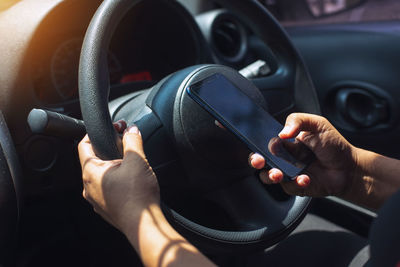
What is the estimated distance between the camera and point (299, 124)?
3.35ft

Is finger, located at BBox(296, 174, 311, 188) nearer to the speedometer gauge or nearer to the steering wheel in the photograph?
the steering wheel

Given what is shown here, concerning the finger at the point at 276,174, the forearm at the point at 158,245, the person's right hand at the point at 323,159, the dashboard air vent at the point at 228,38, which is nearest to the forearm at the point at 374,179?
the person's right hand at the point at 323,159

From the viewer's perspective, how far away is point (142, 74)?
5.48 feet

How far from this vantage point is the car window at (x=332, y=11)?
6.34 feet

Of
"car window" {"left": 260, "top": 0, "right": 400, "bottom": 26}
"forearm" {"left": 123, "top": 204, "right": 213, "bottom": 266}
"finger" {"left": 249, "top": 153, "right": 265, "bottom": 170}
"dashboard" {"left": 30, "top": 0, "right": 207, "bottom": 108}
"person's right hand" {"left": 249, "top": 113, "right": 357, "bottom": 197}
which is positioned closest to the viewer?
"forearm" {"left": 123, "top": 204, "right": 213, "bottom": 266}

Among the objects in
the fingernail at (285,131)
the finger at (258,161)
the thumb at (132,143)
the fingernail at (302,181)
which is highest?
the thumb at (132,143)

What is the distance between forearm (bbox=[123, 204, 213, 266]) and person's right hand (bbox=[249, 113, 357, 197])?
0.36 metres

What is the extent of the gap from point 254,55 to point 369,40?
1.64ft

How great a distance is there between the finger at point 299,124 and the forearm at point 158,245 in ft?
1.22

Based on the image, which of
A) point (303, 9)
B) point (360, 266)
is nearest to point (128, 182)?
point (360, 266)

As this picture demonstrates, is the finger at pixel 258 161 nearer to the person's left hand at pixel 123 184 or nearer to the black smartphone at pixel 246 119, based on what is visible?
the black smartphone at pixel 246 119

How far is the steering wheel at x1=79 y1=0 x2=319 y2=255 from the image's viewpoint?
2.73 ft

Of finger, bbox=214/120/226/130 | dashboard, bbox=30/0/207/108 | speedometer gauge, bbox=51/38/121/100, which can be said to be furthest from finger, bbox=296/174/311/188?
speedometer gauge, bbox=51/38/121/100

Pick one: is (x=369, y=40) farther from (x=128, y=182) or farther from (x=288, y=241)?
(x=128, y=182)
